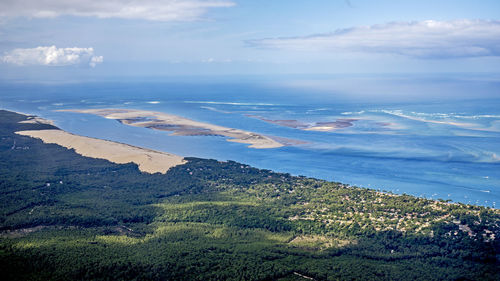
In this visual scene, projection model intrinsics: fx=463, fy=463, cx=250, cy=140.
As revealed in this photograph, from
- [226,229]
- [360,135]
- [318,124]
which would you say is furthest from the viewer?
[318,124]

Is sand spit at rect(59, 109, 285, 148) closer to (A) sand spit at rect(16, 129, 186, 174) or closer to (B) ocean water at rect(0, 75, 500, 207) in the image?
(B) ocean water at rect(0, 75, 500, 207)

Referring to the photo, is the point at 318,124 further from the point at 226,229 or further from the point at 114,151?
the point at 226,229

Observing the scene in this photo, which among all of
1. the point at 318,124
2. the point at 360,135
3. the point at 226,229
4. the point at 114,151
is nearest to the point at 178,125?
the point at 114,151

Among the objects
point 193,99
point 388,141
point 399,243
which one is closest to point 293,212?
point 399,243

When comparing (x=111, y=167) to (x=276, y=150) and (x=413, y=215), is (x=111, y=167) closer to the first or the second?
(x=276, y=150)

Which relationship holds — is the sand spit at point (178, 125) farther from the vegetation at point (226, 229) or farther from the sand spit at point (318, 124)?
the vegetation at point (226, 229)

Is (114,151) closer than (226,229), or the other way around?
(226,229)
